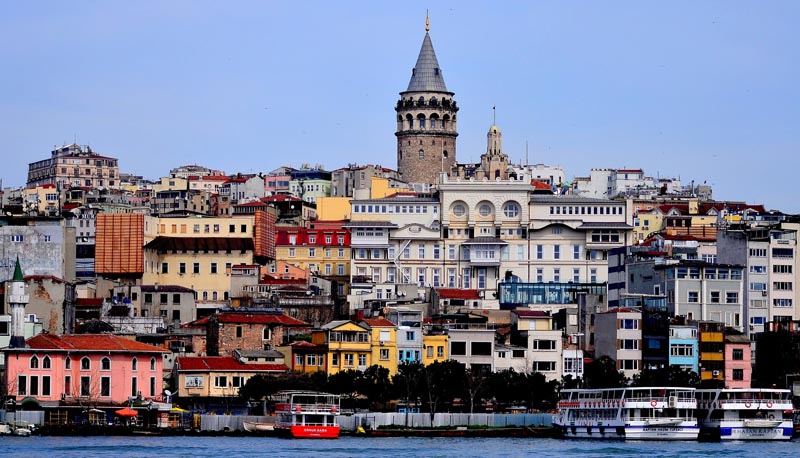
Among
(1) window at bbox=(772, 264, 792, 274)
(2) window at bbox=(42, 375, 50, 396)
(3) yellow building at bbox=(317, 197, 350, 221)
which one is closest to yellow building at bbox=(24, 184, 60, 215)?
(3) yellow building at bbox=(317, 197, 350, 221)

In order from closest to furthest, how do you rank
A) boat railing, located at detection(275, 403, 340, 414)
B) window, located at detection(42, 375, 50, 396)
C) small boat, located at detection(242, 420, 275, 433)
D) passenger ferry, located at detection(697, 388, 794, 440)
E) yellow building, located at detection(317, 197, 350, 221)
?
passenger ferry, located at detection(697, 388, 794, 440), boat railing, located at detection(275, 403, 340, 414), small boat, located at detection(242, 420, 275, 433), window, located at detection(42, 375, 50, 396), yellow building, located at detection(317, 197, 350, 221)

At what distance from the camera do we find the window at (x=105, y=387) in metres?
82.9

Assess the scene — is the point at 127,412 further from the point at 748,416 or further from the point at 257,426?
the point at 748,416

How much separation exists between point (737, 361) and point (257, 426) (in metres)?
24.2

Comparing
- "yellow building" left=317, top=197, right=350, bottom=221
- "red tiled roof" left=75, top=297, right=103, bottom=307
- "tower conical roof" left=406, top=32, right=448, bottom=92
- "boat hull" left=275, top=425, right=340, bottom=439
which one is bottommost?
"boat hull" left=275, top=425, right=340, bottom=439

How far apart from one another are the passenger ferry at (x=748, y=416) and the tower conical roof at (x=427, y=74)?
7367 centimetres

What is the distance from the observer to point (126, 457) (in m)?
67.6

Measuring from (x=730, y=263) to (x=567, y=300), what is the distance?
30.7 ft

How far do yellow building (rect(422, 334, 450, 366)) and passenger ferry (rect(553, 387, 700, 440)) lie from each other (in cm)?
1232

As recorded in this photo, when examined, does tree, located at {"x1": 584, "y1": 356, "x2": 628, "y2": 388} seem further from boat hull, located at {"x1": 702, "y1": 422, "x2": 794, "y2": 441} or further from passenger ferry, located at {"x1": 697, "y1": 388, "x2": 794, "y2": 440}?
boat hull, located at {"x1": 702, "y1": 422, "x2": 794, "y2": 441}

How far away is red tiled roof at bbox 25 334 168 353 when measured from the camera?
272ft

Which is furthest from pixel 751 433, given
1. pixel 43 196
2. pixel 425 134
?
pixel 43 196

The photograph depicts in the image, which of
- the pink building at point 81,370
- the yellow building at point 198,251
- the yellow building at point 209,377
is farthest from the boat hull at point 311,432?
the yellow building at point 198,251

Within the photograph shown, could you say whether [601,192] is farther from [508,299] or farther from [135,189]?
[508,299]
